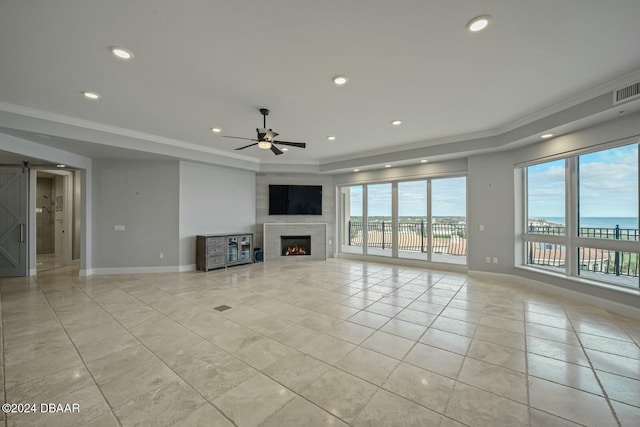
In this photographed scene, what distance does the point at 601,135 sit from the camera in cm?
384

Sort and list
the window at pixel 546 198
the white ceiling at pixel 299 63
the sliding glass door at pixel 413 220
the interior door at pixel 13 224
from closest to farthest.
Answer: the white ceiling at pixel 299 63
the window at pixel 546 198
the interior door at pixel 13 224
the sliding glass door at pixel 413 220

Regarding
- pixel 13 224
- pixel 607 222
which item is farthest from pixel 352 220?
pixel 13 224

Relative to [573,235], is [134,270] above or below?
below

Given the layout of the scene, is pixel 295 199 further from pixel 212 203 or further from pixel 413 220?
pixel 413 220

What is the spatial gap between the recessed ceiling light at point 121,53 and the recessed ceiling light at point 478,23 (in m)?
3.23

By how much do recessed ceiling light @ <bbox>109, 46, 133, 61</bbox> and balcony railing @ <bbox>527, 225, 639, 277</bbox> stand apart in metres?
6.70

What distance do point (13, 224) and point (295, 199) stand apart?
653 cm

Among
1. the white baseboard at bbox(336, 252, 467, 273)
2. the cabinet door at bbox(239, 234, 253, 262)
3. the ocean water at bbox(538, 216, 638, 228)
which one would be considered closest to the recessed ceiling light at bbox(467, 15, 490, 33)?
the ocean water at bbox(538, 216, 638, 228)

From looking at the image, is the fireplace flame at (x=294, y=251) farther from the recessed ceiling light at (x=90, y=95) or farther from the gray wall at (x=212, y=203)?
the recessed ceiling light at (x=90, y=95)

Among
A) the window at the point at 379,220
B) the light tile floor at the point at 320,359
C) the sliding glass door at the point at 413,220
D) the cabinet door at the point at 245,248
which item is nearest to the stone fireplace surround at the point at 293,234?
the cabinet door at the point at 245,248

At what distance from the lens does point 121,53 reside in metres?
2.61

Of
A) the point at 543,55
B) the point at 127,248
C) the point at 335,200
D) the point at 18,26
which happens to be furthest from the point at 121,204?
the point at 543,55

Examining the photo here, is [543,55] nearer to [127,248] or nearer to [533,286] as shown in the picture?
[533,286]

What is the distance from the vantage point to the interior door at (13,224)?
18.8 feet
